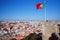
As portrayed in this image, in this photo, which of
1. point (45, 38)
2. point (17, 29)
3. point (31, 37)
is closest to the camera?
point (45, 38)

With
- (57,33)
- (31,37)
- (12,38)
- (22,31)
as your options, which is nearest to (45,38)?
(57,33)

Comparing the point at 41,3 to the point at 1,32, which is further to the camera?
the point at 1,32

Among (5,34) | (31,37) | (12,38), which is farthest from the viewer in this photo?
(5,34)

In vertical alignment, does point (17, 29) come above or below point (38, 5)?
below

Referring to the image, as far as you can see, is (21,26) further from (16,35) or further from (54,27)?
(54,27)

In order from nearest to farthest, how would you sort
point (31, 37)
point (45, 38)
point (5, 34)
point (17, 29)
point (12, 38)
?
1. point (45, 38)
2. point (31, 37)
3. point (12, 38)
4. point (5, 34)
5. point (17, 29)

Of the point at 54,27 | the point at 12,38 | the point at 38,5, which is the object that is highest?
the point at 38,5

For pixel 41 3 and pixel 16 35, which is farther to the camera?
pixel 16 35

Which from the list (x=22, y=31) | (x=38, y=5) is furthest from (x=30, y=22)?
(x=38, y=5)

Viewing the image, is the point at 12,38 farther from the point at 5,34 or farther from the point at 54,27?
the point at 54,27
